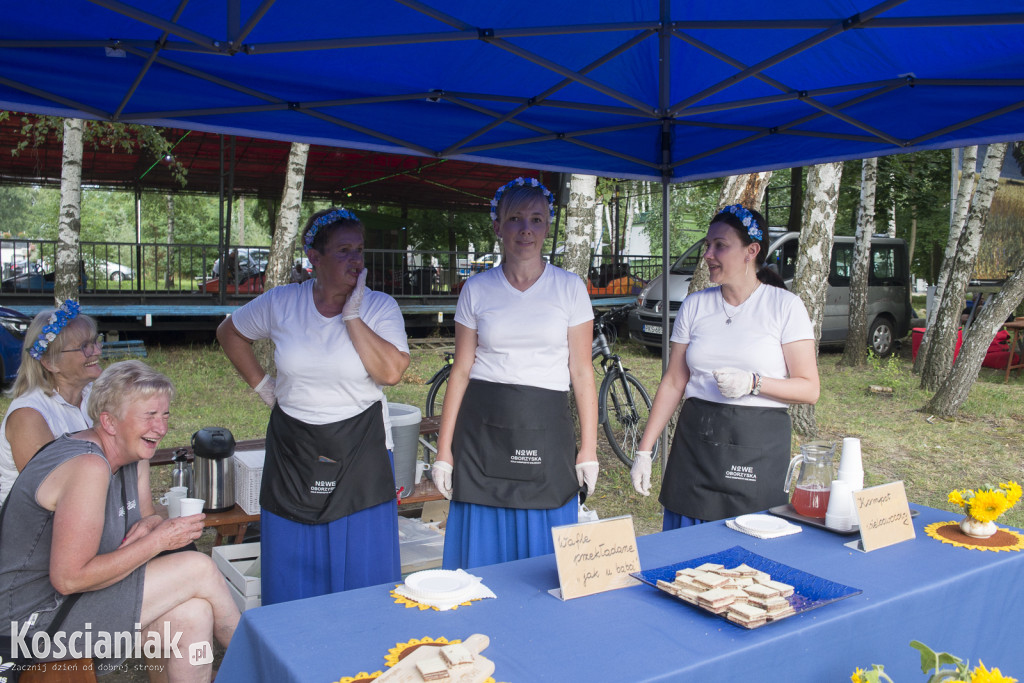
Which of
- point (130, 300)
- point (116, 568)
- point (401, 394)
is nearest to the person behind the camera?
point (116, 568)

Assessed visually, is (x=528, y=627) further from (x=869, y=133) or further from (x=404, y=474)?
(x=869, y=133)

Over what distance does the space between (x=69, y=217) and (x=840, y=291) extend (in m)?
11.2

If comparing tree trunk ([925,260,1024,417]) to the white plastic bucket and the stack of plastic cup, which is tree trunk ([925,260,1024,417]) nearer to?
the white plastic bucket

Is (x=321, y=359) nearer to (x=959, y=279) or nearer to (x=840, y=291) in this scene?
(x=959, y=279)

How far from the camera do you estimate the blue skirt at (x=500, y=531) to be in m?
2.51

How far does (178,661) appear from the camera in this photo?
221cm

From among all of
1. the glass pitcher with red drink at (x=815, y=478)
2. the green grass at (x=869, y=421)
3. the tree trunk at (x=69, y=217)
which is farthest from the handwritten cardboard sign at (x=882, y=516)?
the tree trunk at (x=69, y=217)

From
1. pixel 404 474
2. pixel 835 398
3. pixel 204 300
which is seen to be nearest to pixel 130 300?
pixel 204 300

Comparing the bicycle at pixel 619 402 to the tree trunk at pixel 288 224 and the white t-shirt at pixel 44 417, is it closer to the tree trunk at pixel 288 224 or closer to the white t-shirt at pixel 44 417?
the white t-shirt at pixel 44 417

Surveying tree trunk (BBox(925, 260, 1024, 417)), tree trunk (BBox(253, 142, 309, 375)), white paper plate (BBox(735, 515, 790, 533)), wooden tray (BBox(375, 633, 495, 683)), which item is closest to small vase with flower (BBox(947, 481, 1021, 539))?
white paper plate (BBox(735, 515, 790, 533))

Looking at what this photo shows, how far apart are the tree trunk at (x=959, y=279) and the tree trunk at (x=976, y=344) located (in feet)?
3.24

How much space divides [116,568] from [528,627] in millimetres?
1245

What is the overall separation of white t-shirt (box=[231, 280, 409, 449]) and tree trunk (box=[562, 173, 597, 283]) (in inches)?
135

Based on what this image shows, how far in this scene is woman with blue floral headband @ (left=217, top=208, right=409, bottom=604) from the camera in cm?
252
